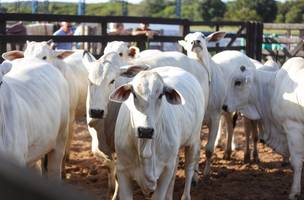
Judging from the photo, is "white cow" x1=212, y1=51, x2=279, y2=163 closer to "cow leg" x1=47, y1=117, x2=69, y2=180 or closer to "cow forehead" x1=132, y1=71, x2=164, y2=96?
"cow leg" x1=47, y1=117, x2=69, y2=180

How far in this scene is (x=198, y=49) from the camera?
6.57m

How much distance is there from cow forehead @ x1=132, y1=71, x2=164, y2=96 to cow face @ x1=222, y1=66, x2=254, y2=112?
329 cm

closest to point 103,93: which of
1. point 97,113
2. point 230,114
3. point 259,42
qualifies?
point 97,113

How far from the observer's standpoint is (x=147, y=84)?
368 centimetres

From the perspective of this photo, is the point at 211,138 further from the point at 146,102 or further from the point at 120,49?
the point at 146,102

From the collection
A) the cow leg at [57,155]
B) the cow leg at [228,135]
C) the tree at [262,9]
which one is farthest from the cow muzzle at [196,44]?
the tree at [262,9]

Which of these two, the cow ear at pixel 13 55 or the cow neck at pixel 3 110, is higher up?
the cow ear at pixel 13 55

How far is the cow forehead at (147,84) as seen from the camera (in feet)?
12.0

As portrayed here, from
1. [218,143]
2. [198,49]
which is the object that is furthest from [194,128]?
[218,143]

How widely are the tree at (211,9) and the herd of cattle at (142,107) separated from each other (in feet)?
139

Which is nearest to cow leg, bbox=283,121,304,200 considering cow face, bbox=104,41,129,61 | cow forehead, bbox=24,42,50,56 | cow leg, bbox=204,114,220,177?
cow leg, bbox=204,114,220,177

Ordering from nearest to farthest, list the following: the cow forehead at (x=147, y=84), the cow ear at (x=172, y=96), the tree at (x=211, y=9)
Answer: the cow forehead at (x=147, y=84)
the cow ear at (x=172, y=96)
the tree at (x=211, y=9)

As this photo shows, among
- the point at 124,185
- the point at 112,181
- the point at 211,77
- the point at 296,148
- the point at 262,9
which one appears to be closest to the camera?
the point at 124,185

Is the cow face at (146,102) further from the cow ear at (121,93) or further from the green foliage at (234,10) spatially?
→ the green foliage at (234,10)
